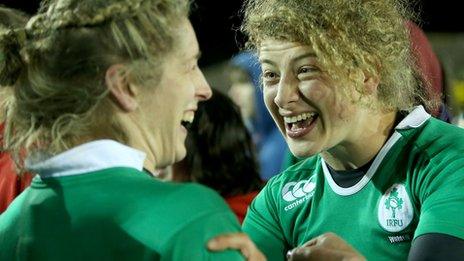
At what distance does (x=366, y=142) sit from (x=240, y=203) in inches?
39.0

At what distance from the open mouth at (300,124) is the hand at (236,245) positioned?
0.85 meters

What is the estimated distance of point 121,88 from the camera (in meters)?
1.61

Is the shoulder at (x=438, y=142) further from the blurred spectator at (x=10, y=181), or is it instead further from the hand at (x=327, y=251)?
the blurred spectator at (x=10, y=181)

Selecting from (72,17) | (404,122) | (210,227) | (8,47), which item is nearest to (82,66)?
(72,17)

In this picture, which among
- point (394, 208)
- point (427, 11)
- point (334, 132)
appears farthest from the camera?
point (427, 11)

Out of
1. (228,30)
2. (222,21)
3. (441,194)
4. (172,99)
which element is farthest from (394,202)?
(222,21)

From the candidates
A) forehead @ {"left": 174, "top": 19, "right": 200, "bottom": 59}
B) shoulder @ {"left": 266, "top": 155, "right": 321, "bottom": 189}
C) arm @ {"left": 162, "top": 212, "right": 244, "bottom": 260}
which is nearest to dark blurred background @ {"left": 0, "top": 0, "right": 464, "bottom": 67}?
shoulder @ {"left": 266, "top": 155, "right": 321, "bottom": 189}

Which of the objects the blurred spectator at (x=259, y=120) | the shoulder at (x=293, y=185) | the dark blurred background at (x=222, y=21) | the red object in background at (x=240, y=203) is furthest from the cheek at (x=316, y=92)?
the dark blurred background at (x=222, y=21)

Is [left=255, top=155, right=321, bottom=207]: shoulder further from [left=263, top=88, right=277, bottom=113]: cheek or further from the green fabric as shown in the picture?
the green fabric

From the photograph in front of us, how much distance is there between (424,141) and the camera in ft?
7.38

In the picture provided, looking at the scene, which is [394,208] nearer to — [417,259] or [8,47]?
[417,259]

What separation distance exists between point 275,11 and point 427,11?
5132 millimetres

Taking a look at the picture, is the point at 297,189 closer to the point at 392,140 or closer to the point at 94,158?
the point at 392,140

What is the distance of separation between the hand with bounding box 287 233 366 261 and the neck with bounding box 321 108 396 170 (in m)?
0.53
